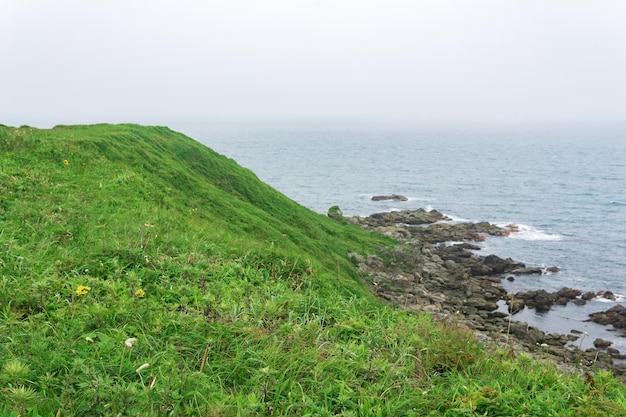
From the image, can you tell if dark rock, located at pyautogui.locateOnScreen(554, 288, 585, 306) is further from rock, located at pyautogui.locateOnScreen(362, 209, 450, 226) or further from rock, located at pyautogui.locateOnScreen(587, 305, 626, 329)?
Answer: rock, located at pyautogui.locateOnScreen(362, 209, 450, 226)

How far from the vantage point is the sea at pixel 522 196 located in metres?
36.3

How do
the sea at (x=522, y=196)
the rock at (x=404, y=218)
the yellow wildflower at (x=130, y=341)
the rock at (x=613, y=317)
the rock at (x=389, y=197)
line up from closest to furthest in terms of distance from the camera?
the yellow wildflower at (x=130, y=341)
the rock at (x=613, y=317)
the sea at (x=522, y=196)
the rock at (x=404, y=218)
the rock at (x=389, y=197)

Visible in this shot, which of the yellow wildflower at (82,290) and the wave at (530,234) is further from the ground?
the yellow wildflower at (82,290)

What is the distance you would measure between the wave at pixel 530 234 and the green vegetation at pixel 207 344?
44680mm

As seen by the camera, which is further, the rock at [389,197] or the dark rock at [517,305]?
the rock at [389,197]

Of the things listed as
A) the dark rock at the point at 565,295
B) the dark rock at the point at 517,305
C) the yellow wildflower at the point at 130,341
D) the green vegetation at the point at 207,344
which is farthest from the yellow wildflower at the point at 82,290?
the dark rock at the point at 565,295

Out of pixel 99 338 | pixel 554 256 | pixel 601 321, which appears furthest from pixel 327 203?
pixel 99 338

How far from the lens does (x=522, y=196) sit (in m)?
71.4

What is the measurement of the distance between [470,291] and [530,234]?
75.4 ft

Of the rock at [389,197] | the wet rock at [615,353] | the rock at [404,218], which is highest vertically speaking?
the rock at [389,197]

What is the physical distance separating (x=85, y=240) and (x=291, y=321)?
16.3 feet

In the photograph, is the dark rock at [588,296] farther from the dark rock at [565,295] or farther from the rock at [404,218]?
the rock at [404,218]

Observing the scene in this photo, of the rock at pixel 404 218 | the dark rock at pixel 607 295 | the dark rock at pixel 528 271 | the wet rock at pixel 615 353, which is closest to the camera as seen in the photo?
the wet rock at pixel 615 353

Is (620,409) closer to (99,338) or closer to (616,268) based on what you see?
(99,338)
